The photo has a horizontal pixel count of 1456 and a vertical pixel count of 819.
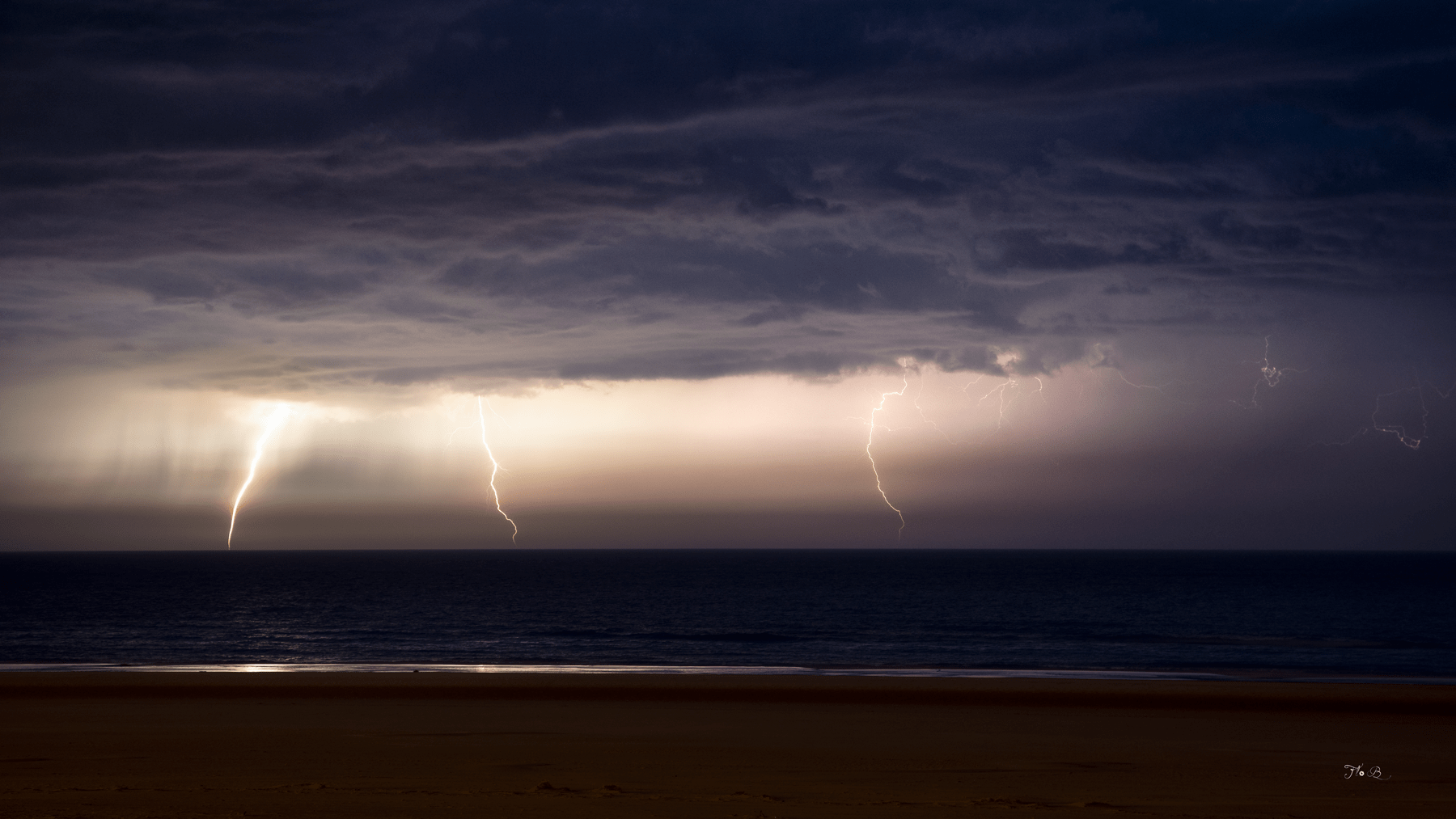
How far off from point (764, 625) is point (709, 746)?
37.8 meters

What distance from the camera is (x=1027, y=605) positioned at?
6788 centimetres

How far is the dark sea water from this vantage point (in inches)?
1409

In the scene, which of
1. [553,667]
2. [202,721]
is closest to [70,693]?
[202,721]

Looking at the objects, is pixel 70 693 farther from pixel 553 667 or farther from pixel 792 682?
pixel 792 682

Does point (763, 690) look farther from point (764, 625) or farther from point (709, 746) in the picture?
point (764, 625)

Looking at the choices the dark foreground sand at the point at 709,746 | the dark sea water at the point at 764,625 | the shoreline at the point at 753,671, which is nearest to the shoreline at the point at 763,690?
the dark foreground sand at the point at 709,746

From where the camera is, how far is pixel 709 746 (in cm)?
1564

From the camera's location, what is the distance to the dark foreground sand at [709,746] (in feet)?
37.1

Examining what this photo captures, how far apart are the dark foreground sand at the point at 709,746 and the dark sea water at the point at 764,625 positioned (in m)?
9.01

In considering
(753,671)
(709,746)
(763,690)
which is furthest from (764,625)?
(709,746)

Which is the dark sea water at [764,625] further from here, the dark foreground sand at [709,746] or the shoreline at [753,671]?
the dark foreground sand at [709,746]

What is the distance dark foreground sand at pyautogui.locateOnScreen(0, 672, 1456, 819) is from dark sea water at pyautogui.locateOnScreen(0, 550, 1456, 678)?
9014 mm

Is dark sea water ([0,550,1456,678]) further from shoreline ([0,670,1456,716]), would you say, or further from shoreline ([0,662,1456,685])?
shoreline ([0,670,1456,716])

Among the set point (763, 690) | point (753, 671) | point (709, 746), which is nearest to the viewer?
point (709, 746)
